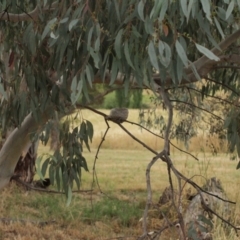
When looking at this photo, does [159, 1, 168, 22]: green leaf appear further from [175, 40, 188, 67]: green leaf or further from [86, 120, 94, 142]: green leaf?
[86, 120, 94, 142]: green leaf

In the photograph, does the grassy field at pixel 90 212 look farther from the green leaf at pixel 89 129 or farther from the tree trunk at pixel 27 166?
the green leaf at pixel 89 129

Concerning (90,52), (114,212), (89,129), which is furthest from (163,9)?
(114,212)

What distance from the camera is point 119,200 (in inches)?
356

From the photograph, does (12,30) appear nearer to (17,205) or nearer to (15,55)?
(15,55)

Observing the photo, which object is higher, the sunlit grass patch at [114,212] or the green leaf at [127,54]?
the green leaf at [127,54]

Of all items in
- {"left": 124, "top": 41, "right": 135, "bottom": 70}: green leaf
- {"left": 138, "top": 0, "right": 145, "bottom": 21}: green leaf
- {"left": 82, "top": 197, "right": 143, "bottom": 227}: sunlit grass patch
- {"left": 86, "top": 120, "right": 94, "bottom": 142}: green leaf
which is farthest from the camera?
{"left": 82, "top": 197, "right": 143, "bottom": 227}: sunlit grass patch

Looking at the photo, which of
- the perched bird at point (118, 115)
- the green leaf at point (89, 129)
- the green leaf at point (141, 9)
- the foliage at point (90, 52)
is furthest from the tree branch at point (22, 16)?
the green leaf at point (141, 9)

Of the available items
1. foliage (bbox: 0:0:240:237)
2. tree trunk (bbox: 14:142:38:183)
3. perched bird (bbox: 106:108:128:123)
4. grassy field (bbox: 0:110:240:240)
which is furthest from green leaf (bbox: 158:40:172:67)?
tree trunk (bbox: 14:142:38:183)

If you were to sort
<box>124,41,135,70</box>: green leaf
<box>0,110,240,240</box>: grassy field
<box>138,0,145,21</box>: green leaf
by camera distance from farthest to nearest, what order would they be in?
<box>0,110,240,240</box>: grassy field → <box>124,41,135,70</box>: green leaf → <box>138,0,145,21</box>: green leaf

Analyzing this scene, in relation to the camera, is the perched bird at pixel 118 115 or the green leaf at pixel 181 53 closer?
the green leaf at pixel 181 53

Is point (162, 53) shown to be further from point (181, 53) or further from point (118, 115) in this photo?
point (118, 115)

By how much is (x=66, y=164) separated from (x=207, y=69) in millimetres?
1132

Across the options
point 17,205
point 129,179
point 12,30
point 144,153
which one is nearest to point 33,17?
point 12,30

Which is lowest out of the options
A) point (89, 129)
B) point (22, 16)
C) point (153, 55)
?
point (89, 129)
